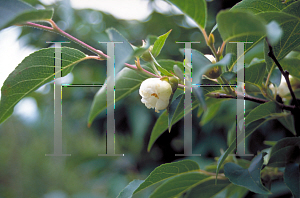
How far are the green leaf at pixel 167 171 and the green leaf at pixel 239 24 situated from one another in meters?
0.28

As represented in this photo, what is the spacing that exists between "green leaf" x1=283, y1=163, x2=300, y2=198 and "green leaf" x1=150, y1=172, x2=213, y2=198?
6.1 inches

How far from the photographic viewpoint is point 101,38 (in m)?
1.38

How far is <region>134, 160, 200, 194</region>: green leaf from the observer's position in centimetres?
45

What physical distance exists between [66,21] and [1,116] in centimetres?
119

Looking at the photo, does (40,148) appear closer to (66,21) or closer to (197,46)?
(66,21)

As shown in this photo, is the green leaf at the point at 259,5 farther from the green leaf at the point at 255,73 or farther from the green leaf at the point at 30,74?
the green leaf at the point at 30,74

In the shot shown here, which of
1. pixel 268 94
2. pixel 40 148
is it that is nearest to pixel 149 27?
pixel 268 94

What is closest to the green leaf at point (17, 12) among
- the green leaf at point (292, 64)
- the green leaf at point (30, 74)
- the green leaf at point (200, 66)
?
the green leaf at point (30, 74)

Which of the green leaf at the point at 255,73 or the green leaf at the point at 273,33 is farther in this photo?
the green leaf at the point at 255,73

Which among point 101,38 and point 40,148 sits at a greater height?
point 101,38

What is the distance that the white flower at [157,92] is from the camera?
0.35 metres

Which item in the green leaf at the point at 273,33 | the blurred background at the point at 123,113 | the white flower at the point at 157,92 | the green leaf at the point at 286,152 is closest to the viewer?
the green leaf at the point at 273,33

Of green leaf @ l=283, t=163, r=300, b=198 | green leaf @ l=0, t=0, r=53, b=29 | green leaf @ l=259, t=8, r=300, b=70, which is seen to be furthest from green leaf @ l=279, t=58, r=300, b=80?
green leaf @ l=0, t=0, r=53, b=29

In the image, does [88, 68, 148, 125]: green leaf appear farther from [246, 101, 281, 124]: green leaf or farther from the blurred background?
the blurred background
